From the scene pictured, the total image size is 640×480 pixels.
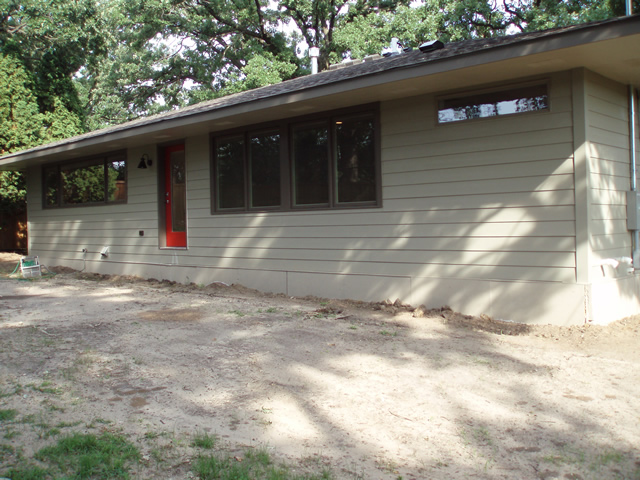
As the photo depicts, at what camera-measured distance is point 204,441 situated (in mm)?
2859

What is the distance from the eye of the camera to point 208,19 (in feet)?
75.1

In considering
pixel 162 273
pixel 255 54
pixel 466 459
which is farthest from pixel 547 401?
pixel 255 54

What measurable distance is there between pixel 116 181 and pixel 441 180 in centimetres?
714

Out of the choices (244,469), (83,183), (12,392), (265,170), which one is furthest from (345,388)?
(83,183)

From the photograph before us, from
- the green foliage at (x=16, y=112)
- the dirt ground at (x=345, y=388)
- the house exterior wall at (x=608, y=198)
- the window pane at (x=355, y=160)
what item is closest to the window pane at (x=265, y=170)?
the window pane at (x=355, y=160)

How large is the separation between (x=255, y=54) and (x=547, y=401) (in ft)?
69.1

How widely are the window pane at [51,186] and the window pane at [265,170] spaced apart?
6332mm

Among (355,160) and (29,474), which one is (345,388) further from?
(355,160)

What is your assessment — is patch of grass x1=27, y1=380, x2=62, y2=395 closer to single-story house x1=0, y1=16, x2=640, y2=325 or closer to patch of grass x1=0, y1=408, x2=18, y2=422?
patch of grass x1=0, y1=408, x2=18, y2=422

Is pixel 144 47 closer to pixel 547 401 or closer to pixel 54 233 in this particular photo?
pixel 54 233

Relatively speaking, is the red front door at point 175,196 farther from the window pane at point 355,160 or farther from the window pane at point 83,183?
the window pane at point 355,160

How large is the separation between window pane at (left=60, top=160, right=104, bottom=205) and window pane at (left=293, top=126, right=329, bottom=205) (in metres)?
5.27

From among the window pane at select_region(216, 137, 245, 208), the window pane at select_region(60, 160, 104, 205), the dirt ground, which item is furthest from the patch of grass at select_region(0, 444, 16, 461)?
the window pane at select_region(60, 160, 104, 205)

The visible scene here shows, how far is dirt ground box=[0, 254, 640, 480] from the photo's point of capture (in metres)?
2.82
